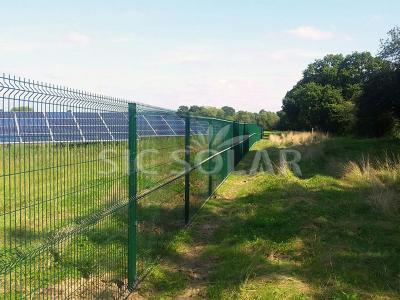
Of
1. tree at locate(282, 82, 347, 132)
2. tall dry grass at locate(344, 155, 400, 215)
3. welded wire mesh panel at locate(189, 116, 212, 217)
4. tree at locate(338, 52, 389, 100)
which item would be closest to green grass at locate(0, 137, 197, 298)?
welded wire mesh panel at locate(189, 116, 212, 217)

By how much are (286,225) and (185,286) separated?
11.1 ft

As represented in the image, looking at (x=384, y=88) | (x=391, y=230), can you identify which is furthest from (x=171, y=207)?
(x=384, y=88)

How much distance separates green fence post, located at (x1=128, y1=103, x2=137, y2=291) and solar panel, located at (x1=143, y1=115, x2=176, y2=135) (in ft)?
2.33

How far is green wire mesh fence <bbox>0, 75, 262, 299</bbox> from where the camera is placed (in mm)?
3100

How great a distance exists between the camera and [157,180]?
21.7 feet

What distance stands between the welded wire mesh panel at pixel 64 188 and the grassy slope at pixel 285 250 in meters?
1.12

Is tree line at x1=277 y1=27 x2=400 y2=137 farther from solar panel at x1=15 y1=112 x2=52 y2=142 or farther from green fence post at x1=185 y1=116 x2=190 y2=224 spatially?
solar panel at x1=15 y1=112 x2=52 y2=142

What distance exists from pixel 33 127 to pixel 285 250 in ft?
16.9

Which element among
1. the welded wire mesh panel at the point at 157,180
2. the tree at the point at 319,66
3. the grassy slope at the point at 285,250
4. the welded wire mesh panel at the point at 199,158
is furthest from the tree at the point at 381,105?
the tree at the point at 319,66

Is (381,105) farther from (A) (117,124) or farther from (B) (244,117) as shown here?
(B) (244,117)

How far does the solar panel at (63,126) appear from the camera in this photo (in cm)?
342

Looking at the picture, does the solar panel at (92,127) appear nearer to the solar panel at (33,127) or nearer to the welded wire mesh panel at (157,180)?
the solar panel at (33,127)

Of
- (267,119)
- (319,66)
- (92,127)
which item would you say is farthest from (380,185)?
(267,119)

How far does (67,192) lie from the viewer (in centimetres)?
377
